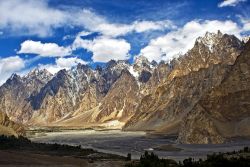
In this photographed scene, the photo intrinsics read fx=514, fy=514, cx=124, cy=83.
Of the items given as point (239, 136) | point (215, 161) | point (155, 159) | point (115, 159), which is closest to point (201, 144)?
point (239, 136)

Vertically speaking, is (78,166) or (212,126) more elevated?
(212,126)

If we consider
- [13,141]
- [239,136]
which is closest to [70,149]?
[13,141]

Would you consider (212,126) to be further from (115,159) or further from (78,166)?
(78,166)

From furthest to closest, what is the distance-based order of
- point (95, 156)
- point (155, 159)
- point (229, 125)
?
point (229, 125), point (95, 156), point (155, 159)

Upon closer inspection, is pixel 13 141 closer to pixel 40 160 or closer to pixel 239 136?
pixel 40 160

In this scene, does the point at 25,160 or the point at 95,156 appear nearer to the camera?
the point at 25,160

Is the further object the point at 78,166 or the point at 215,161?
the point at 78,166

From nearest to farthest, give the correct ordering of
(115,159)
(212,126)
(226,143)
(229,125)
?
(115,159) < (226,143) < (212,126) < (229,125)

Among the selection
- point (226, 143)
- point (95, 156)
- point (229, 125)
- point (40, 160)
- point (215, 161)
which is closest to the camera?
point (215, 161)
